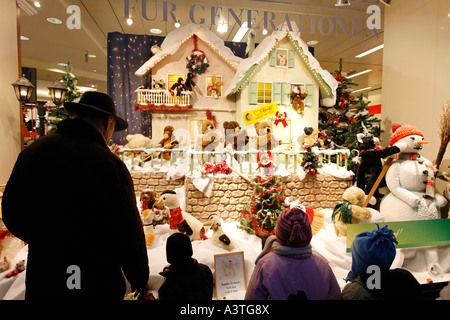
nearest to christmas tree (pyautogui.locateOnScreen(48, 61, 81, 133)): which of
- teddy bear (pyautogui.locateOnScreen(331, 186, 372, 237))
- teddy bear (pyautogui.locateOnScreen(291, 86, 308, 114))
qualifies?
teddy bear (pyautogui.locateOnScreen(331, 186, 372, 237))

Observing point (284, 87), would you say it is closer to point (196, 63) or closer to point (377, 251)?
point (196, 63)

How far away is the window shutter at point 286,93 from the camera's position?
3.93 m

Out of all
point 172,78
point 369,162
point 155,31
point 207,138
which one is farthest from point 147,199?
point 369,162

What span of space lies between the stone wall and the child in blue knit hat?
1688 mm

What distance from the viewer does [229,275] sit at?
1770 millimetres

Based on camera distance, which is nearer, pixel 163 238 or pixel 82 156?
pixel 82 156

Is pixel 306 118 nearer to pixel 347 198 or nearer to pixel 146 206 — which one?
pixel 347 198

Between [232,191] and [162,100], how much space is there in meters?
1.66

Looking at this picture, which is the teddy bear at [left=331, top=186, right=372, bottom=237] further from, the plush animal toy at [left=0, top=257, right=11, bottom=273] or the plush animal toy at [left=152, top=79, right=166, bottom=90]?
the plush animal toy at [left=0, top=257, right=11, bottom=273]

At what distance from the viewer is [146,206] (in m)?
2.66

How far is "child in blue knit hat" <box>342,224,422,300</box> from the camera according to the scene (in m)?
1.26
